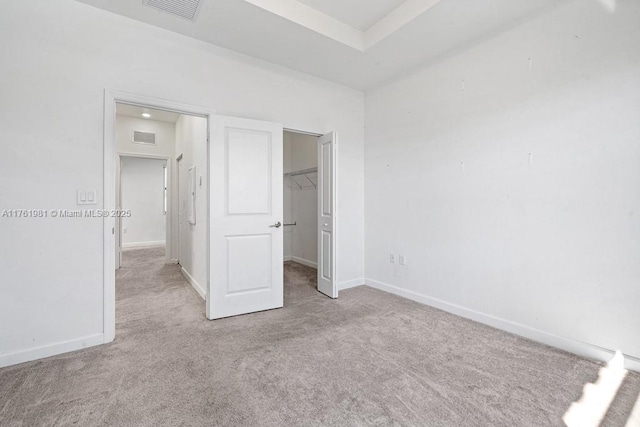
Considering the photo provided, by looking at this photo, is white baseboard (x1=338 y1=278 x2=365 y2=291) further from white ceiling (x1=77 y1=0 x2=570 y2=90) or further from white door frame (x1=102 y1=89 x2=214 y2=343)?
white ceiling (x1=77 y1=0 x2=570 y2=90)

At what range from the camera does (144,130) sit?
5.67 meters

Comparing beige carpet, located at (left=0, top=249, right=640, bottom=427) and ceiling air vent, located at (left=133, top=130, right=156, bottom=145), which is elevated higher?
ceiling air vent, located at (left=133, top=130, right=156, bottom=145)

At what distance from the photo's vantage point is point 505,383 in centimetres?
180

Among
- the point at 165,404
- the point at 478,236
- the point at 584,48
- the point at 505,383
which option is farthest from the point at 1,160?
the point at 584,48

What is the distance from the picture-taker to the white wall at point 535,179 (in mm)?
2018

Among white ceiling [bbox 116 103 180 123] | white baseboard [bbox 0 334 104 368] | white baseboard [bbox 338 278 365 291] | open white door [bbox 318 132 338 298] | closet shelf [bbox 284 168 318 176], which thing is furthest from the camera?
closet shelf [bbox 284 168 318 176]

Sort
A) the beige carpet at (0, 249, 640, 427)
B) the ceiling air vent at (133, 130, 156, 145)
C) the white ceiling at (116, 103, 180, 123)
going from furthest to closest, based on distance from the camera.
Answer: the ceiling air vent at (133, 130, 156, 145)
the white ceiling at (116, 103, 180, 123)
the beige carpet at (0, 249, 640, 427)

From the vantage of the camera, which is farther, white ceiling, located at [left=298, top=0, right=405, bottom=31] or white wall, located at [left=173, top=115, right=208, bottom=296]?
white wall, located at [left=173, top=115, right=208, bottom=296]

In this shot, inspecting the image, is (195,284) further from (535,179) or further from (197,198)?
(535,179)

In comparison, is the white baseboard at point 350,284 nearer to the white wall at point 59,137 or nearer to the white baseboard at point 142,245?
the white wall at point 59,137

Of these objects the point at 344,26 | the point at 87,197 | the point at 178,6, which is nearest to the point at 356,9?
the point at 344,26

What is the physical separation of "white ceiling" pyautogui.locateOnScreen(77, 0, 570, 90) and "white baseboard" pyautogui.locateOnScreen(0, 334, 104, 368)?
2731 millimetres

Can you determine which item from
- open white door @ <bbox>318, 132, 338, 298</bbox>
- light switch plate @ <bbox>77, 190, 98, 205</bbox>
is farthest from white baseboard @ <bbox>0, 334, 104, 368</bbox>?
open white door @ <bbox>318, 132, 338, 298</bbox>

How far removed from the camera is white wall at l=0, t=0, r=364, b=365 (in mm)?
2043
